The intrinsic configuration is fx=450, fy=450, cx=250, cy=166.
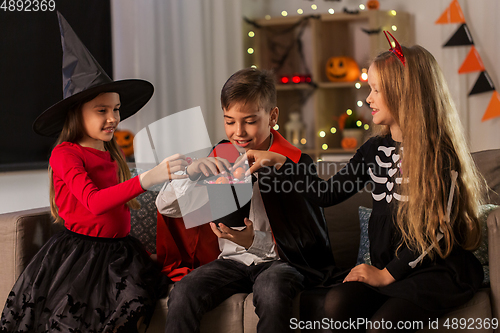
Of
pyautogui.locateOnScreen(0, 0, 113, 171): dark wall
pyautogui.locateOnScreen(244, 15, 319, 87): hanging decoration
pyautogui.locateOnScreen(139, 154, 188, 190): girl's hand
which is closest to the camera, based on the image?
pyautogui.locateOnScreen(139, 154, 188, 190): girl's hand

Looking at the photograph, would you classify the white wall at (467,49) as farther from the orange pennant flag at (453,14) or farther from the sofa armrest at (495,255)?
the sofa armrest at (495,255)

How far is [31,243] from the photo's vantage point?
4.55 ft

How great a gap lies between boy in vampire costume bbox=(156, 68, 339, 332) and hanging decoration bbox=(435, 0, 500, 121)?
2173 millimetres

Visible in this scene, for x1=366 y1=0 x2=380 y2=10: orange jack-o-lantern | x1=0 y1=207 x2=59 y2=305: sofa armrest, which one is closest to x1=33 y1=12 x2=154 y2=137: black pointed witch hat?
x1=0 y1=207 x2=59 y2=305: sofa armrest

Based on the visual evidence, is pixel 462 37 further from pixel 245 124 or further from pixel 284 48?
pixel 245 124

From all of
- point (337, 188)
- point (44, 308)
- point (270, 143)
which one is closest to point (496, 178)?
point (337, 188)

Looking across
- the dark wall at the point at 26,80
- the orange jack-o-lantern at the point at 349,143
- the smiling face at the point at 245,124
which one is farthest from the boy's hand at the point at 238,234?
the orange jack-o-lantern at the point at 349,143

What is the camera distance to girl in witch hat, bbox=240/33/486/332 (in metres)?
1.09

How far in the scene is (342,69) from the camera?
337 cm

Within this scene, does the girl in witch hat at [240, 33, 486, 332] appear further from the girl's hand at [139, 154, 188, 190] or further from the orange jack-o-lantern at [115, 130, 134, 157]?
the orange jack-o-lantern at [115, 130, 134, 157]

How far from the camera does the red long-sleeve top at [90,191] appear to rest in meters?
1.24

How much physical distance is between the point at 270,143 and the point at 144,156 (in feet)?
1.29

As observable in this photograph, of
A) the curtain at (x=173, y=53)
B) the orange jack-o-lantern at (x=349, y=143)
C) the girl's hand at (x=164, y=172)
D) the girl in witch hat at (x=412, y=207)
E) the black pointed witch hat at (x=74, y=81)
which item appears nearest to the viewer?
the girl in witch hat at (x=412, y=207)

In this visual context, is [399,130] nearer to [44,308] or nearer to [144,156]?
[144,156]
